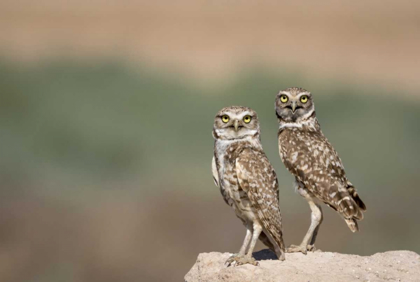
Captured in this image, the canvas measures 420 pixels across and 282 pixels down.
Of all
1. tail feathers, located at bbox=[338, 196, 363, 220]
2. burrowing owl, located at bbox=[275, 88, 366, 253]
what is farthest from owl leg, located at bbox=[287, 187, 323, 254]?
tail feathers, located at bbox=[338, 196, 363, 220]

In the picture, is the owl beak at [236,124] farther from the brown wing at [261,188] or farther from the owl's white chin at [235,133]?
the brown wing at [261,188]

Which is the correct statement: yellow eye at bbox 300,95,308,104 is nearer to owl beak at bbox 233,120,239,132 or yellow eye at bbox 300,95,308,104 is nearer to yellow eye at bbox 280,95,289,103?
yellow eye at bbox 280,95,289,103

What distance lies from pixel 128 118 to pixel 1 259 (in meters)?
4.87

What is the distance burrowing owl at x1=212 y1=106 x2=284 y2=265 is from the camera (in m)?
10.0

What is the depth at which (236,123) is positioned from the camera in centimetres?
1023

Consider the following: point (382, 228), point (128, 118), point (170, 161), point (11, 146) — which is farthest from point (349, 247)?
point (11, 146)

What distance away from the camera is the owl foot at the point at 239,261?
33.0 ft

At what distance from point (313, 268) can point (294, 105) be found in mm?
1804

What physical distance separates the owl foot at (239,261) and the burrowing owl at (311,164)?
2.42 feet

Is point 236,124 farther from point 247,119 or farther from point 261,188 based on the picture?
point 261,188

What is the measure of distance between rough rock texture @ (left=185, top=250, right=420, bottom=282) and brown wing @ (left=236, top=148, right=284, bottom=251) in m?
0.30

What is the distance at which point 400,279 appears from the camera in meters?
10.3

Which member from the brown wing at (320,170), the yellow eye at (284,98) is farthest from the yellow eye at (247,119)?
the yellow eye at (284,98)

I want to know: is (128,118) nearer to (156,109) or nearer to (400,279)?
(156,109)
